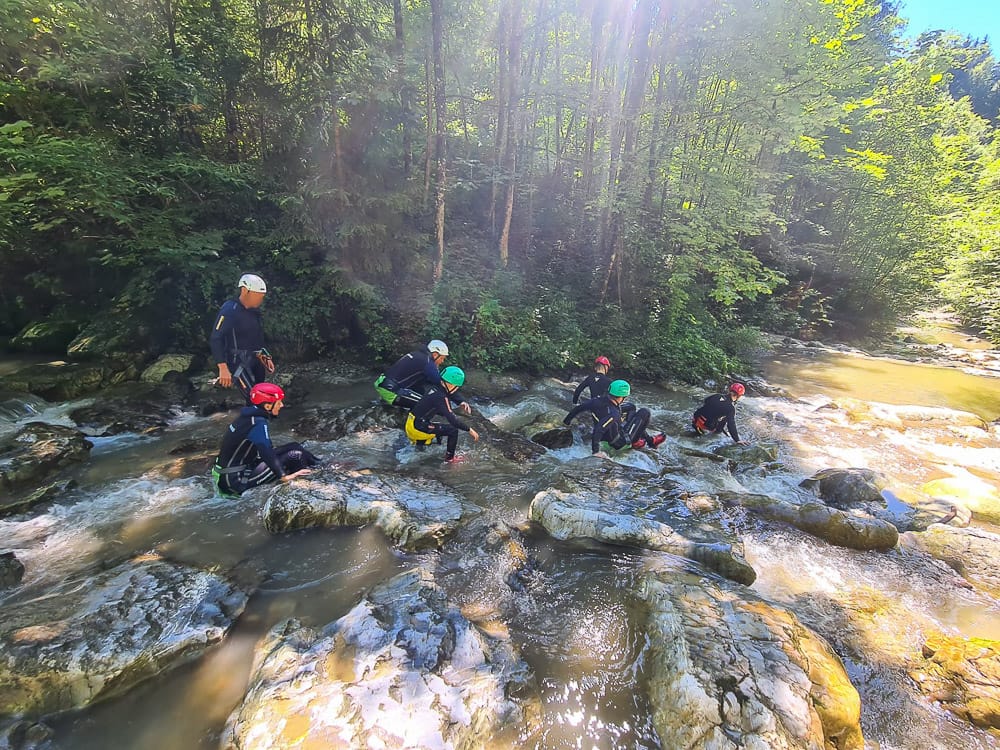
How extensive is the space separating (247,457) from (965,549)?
31.9ft

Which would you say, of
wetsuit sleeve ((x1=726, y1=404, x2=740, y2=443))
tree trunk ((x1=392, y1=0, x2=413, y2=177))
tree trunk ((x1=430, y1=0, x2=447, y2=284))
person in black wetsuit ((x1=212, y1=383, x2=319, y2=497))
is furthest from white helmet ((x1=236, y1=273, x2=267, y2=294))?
wetsuit sleeve ((x1=726, y1=404, x2=740, y2=443))

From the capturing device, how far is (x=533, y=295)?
1434cm

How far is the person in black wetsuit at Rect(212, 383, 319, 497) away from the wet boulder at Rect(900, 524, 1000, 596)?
8.70 meters

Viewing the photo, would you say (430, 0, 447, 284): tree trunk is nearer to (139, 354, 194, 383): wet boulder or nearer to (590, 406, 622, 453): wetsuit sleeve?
(139, 354, 194, 383): wet boulder

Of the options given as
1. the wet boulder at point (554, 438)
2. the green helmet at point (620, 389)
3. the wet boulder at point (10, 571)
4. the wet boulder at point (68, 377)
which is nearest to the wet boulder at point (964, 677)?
the green helmet at point (620, 389)

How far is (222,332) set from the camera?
22.4 ft

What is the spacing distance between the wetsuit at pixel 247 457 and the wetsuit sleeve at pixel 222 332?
→ 1.60 metres

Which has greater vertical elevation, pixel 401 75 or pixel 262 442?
pixel 401 75

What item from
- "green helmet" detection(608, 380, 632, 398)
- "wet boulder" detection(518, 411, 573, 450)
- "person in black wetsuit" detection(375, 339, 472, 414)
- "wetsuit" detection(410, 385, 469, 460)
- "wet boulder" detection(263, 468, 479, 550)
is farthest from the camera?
"wet boulder" detection(518, 411, 573, 450)

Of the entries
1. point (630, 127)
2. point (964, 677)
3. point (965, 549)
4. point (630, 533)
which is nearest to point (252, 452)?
point (630, 533)

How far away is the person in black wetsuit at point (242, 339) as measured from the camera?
6.73 metres

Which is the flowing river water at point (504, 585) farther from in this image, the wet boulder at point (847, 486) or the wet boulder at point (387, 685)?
the wet boulder at point (847, 486)

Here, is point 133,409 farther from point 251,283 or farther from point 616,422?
point 616,422

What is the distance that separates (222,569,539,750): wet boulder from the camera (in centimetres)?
295
